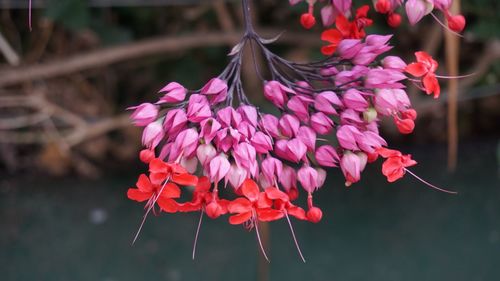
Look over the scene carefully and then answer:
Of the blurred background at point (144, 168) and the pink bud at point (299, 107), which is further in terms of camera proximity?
the blurred background at point (144, 168)

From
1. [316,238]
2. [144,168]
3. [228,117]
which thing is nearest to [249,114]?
[228,117]

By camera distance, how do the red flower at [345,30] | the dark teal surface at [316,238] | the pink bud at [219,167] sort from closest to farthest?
the pink bud at [219,167] < the red flower at [345,30] < the dark teal surface at [316,238]

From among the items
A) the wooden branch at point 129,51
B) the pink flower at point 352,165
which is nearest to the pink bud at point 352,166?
the pink flower at point 352,165

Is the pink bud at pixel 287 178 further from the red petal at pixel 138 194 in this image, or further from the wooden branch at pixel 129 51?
the wooden branch at pixel 129 51

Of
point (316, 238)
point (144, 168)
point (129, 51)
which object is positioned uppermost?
point (129, 51)

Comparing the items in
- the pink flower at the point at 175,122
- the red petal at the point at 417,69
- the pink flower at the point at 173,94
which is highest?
the pink flower at the point at 173,94

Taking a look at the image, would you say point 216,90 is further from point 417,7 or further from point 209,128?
point 417,7

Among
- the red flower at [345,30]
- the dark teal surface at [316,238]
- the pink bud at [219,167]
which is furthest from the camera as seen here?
the dark teal surface at [316,238]
